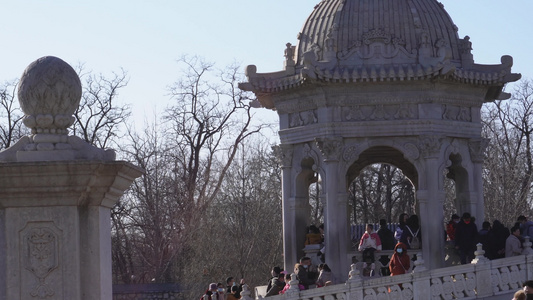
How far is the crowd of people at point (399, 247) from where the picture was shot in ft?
74.8

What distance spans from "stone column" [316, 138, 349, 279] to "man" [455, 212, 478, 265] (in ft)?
8.79

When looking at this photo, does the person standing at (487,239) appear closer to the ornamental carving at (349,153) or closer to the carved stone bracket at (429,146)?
the carved stone bracket at (429,146)

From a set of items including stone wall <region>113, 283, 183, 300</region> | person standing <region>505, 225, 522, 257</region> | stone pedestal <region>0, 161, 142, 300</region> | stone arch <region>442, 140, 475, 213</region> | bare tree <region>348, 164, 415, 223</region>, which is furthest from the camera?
bare tree <region>348, 164, 415, 223</region>

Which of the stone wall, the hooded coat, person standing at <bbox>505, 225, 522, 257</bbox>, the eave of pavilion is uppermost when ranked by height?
the eave of pavilion

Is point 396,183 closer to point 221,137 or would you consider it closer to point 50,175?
point 221,137

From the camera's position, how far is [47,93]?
921 centimetres

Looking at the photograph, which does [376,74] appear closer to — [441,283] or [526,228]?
[526,228]

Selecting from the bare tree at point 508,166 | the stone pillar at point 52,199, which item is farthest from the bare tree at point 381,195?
the stone pillar at point 52,199

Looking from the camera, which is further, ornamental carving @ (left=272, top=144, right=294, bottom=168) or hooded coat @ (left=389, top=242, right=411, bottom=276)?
ornamental carving @ (left=272, top=144, right=294, bottom=168)

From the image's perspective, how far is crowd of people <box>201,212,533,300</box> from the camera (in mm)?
22797

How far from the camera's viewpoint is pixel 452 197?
46156 mm

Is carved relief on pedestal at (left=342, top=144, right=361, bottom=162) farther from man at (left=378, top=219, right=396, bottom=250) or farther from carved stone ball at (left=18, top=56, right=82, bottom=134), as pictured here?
carved stone ball at (left=18, top=56, right=82, bottom=134)

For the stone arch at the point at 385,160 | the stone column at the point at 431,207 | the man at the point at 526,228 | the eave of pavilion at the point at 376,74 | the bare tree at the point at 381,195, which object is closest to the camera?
the man at the point at 526,228

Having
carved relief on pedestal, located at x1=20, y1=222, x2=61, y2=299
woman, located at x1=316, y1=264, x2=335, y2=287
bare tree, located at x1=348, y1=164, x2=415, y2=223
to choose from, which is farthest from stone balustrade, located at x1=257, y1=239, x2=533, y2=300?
bare tree, located at x1=348, y1=164, x2=415, y2=223
